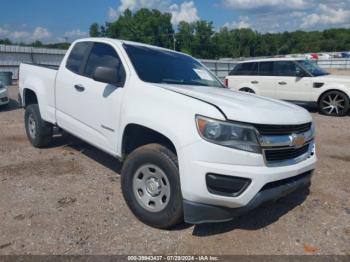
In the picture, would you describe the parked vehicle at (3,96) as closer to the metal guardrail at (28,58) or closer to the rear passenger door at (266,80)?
the metal guardrail at (28,58)

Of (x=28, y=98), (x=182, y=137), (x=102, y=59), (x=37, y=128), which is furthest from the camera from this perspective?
(x=28, y=98)

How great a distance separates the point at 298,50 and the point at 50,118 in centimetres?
11665

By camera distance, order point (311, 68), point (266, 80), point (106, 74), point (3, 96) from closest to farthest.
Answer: point (106, 74) < point (3, 96) < point (311, 68) < point (266, 80)

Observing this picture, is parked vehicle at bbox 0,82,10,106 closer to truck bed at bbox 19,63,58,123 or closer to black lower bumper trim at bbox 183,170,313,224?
truck bed at bbox 19,63,58,123

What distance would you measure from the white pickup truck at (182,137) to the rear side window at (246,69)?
295 inches

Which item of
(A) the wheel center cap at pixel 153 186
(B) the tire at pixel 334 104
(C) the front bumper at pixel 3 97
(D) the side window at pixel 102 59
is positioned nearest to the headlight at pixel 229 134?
(A) the wheel center cap at pixel 153 186

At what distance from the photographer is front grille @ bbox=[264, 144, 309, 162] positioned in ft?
9.66

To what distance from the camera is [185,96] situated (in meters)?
3.13

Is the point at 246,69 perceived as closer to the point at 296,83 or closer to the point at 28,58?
the point at 296,83

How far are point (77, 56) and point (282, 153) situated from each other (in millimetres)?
3247

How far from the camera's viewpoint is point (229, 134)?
111 inches

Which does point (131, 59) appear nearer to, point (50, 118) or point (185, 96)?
point (185, 96)

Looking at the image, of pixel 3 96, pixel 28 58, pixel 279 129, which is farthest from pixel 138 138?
pixel 28 58

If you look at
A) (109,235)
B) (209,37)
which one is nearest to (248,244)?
(109,235)
